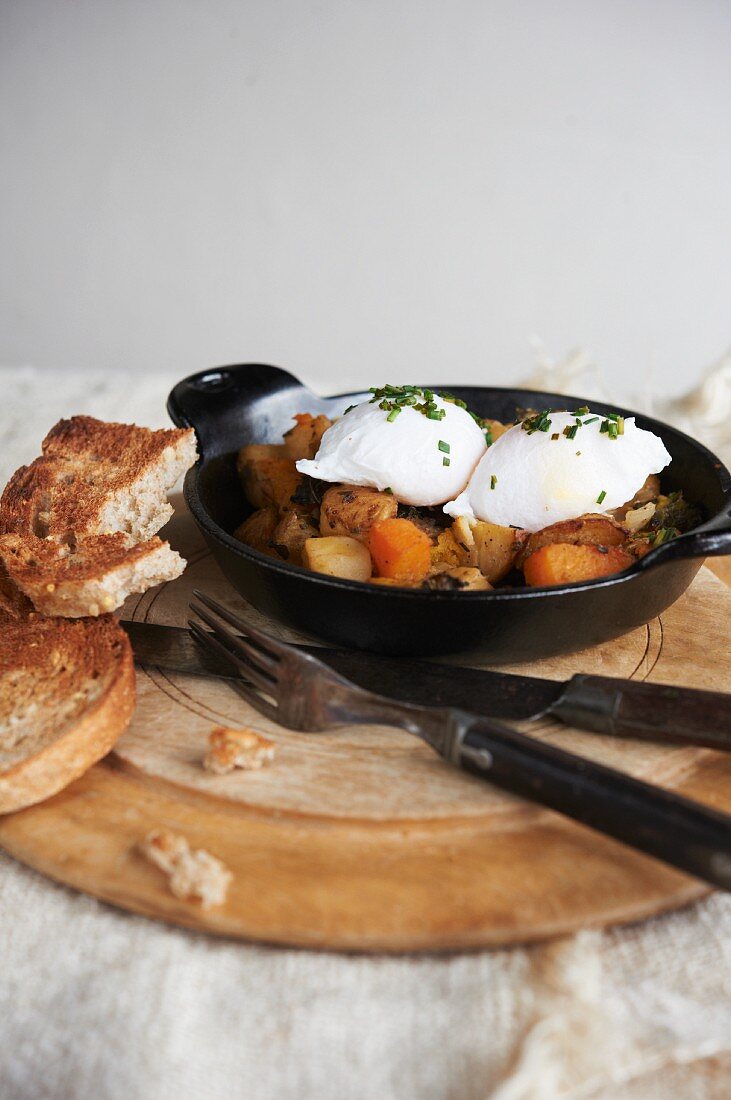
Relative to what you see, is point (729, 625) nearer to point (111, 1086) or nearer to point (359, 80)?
point (111, 1086)

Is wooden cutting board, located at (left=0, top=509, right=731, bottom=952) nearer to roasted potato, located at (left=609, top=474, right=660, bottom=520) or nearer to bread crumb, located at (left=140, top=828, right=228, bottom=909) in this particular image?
bread crumb, located at (left=140, top=828, right=228, bottom=909)

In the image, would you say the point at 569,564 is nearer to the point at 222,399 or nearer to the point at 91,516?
the point at 91,516

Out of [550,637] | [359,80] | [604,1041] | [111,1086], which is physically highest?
[359,80]

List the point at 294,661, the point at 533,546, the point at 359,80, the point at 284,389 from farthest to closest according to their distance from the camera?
the point at 359,80 < the point at 284,389 < the point at 533,546 < the point at 294,661

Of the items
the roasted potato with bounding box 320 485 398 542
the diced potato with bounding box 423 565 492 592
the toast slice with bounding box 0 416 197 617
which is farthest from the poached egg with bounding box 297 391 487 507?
the toast slice with bounding box 0 416 197 617

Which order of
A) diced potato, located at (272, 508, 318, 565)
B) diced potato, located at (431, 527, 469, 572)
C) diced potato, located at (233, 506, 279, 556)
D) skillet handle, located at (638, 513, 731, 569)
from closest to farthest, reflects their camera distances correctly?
skillet handle, located at (638, 513, 731, 569)
diced potato, located at (431, 527, 469, 572)
diced potato, located at (272, 508, 318, 565)
diced potato, located at (233, 506, 279, 556)

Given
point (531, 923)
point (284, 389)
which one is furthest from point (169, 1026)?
point (284, 389)

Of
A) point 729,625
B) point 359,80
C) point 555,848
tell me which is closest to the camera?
point 555,848

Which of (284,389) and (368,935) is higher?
(284,389)
